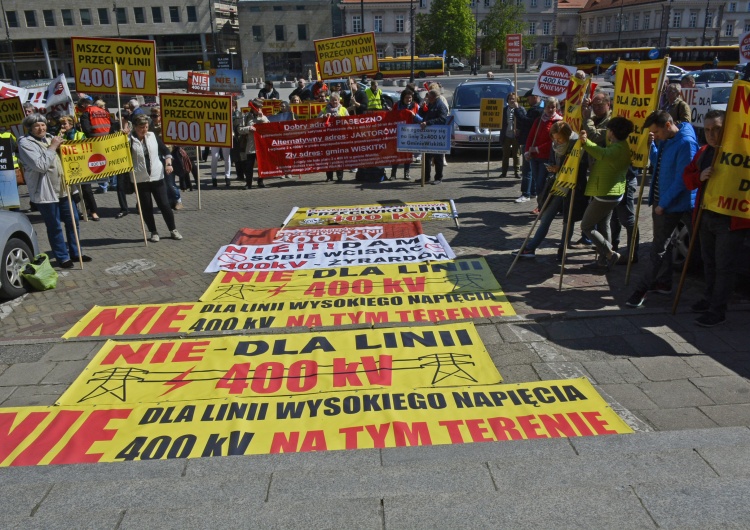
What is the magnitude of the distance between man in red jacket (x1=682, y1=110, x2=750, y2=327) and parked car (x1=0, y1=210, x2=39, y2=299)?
7.30 metres

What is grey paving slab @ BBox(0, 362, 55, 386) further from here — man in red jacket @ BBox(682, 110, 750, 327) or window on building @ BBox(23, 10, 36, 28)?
window on building @ BBox(23, 10, 36, 28)

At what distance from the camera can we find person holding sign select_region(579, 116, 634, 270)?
6.54 metres

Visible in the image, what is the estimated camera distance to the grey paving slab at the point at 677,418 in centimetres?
409

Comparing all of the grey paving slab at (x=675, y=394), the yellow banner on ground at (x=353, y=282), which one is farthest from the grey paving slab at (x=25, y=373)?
the grey paving slab at (x=675, y=394)

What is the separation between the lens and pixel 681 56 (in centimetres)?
5338

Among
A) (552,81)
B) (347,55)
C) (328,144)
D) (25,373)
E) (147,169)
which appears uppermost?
(347,55)

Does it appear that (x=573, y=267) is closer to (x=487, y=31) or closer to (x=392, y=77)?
(x=392, y=77)

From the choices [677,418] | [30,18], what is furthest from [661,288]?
[30,18]

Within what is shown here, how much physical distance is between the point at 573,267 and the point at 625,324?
6.73 ft

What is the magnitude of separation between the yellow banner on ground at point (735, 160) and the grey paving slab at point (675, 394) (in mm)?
1587

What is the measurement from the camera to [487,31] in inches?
3027

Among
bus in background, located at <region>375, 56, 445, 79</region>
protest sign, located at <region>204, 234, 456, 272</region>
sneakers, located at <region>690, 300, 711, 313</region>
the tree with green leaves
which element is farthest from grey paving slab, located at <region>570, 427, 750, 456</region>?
the tree with green leaves

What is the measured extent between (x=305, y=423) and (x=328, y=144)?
407 inches

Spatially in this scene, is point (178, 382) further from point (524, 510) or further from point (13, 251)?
point (13, 251)
